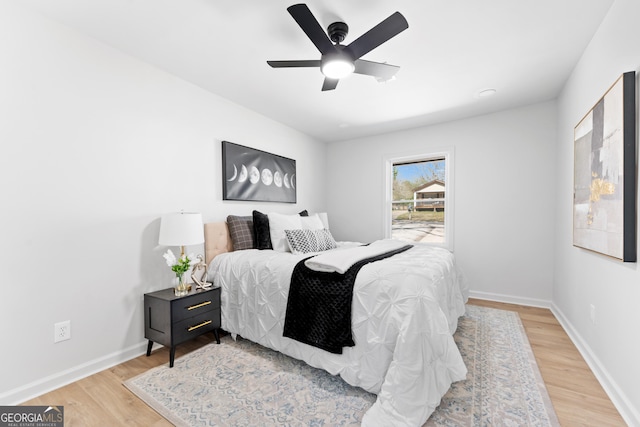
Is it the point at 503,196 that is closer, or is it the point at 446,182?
the point at 503,196

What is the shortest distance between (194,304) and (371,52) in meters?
2.56

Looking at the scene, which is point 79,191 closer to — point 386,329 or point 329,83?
point 329,83

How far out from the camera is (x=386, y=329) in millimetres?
1680

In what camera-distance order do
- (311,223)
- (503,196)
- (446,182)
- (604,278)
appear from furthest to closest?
1. (446,182)
2. (503,196)
3. (311,223)
4. (604,278)

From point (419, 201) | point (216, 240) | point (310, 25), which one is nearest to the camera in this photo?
point (310, 25)

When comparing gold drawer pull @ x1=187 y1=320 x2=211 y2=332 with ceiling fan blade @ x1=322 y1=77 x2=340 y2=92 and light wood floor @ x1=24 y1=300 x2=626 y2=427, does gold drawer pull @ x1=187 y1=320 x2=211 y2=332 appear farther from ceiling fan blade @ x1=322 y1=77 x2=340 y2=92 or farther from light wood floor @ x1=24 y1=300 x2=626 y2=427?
ceiling fan blade @ x1=322 y1=77 x2=340 y2=92

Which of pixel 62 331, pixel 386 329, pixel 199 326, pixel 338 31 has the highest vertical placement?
pixel 338 31

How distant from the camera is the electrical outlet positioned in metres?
1.90

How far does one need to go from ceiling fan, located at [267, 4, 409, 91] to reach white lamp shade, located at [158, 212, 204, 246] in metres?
1.40

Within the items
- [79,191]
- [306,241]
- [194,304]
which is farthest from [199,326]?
[79,191]

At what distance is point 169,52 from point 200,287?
2.00m

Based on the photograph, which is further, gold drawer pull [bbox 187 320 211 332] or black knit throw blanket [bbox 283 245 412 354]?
gold drawer pull [bbox 187 320 211 332]

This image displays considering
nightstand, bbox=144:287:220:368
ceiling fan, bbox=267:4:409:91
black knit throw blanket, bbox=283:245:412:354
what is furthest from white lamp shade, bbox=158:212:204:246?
ceiling fan, bbox=267:4:409:91

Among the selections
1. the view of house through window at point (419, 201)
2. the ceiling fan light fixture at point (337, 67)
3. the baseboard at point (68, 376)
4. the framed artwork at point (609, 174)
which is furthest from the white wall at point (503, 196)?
the baseboard at point (68, 376)
